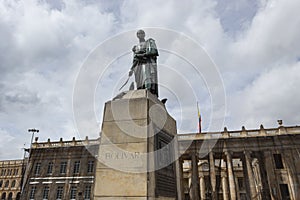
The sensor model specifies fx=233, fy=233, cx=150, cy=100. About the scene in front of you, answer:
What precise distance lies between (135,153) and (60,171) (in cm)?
4395

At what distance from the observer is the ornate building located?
2424 inches

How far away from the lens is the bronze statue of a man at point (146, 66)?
7.65 metres

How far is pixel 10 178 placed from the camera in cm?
6344

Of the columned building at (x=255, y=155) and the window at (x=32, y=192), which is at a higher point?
the columned building at (x=255, y=155)

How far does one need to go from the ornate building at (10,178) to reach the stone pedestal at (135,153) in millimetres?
65389

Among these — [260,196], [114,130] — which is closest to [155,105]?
[114,130]

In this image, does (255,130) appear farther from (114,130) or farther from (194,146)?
(114,130)

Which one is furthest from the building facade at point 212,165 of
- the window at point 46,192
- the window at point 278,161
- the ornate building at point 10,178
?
the ornate building at point 10,178

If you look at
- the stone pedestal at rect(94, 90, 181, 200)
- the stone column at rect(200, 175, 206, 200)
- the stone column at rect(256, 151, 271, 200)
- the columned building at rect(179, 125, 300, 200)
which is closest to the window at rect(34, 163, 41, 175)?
the columned building at rect(179, 125, 300, 200)

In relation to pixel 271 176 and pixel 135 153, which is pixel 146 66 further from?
pixel 271 176

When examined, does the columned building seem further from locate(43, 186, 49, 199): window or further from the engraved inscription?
the engraved inscription

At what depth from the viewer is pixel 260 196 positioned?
3650 centimetres

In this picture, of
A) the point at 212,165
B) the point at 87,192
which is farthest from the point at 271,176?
the point at 87,192

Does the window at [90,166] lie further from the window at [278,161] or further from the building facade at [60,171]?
the window at [278,161]
